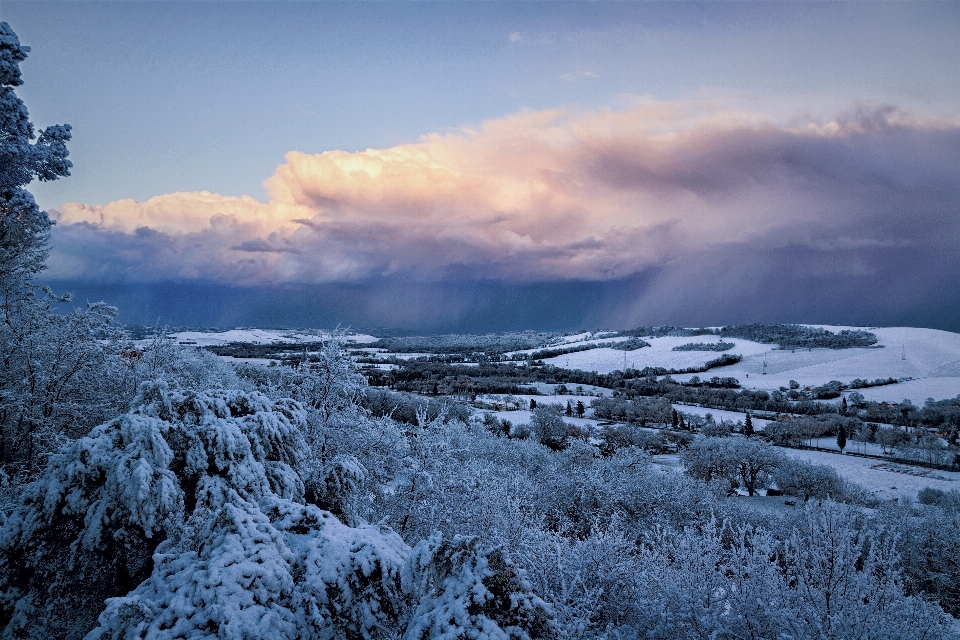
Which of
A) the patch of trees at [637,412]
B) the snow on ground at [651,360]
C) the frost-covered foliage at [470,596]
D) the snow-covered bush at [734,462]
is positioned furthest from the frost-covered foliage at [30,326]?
the snow on ground at [651,360]

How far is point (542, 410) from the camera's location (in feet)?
248

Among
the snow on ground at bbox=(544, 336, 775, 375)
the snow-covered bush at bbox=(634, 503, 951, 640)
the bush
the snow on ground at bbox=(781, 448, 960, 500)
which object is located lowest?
the snow on ground at bbox=(781, 448, 960, 500)

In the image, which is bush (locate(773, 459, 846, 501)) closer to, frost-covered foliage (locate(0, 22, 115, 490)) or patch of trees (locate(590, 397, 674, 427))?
patch of trees (locate(590, 397, 674, 427))

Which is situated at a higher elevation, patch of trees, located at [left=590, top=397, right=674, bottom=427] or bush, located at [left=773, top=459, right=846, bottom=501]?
bush, located at [left=773, top=459, right=846, bottom=501]

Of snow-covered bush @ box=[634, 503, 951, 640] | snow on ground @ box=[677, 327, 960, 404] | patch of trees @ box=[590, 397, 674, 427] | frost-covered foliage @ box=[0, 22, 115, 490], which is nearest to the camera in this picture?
snow-covered bush @ box=[634, 503, 951, 640]

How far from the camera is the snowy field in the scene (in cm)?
12056

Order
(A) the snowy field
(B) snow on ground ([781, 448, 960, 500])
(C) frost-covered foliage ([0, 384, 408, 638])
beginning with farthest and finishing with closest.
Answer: (A) the snowy field < (B) snow on ground ([781, 448, 960, 500]) < (C) frost-covered foliage ([0, 384, 408, 638])

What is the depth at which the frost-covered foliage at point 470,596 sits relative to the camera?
13.1ft

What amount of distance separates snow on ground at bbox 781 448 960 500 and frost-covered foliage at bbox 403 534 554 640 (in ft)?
185

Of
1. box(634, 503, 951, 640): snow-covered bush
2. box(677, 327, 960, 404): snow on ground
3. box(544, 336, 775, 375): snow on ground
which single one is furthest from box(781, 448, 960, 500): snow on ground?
box(544, 336, 775, 375): snow on ground

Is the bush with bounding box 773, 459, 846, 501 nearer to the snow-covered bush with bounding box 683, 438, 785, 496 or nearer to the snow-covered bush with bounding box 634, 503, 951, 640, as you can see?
the snow-covered bush with bounding box 683, 438, 785, 496

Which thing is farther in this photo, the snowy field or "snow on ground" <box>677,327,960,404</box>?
the snowy field

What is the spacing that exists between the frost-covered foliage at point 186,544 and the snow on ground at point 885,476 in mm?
57152

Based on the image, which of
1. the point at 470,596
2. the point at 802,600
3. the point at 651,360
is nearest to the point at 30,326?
the point at 470,596
